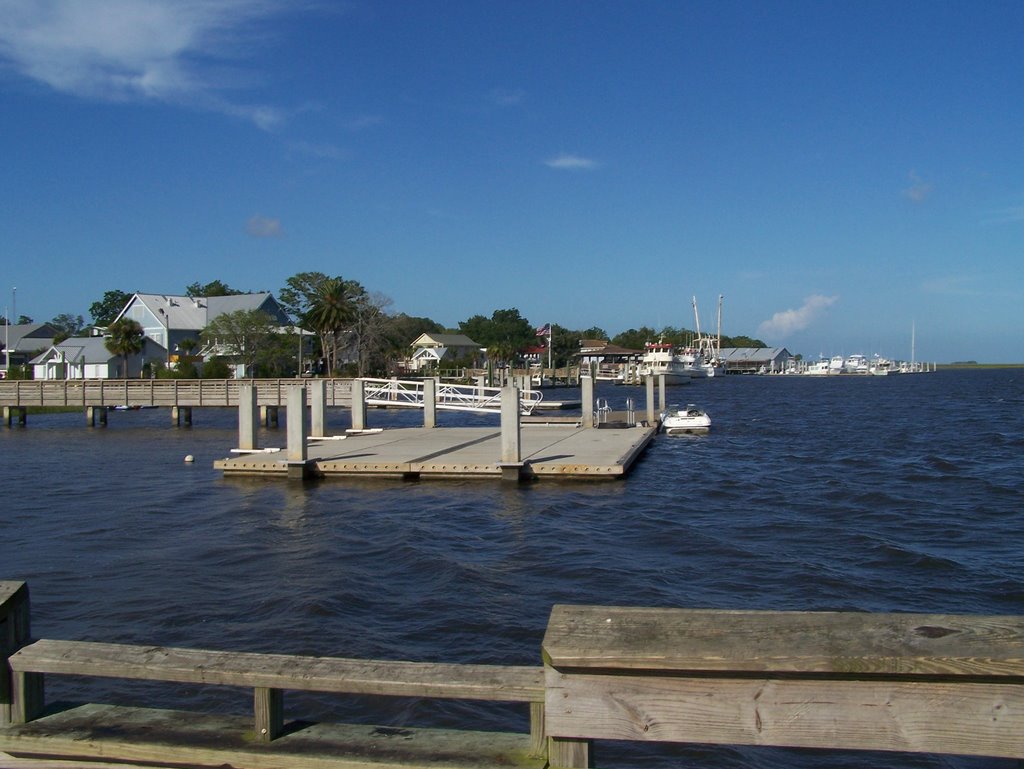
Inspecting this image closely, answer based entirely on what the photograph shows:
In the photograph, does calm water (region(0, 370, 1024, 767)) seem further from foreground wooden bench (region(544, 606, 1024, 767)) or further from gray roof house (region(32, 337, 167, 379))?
gray roof house (region(32, 337, 167, 379))

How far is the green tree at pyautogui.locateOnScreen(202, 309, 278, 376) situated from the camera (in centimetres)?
8131

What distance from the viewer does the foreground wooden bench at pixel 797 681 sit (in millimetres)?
2969

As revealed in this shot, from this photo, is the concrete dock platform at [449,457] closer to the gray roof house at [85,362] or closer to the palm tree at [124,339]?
the palm tree at [124,339]

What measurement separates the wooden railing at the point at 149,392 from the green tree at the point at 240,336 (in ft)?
111

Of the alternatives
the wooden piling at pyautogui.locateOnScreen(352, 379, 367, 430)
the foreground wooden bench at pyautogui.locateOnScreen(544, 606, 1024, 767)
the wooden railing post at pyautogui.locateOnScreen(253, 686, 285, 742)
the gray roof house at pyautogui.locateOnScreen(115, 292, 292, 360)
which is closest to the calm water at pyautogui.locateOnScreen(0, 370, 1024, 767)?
the wooden railing post at pyautogui.locateOnScreen(253, 686, 285, 742)

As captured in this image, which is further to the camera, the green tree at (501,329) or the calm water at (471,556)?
the green tree at (501,329)

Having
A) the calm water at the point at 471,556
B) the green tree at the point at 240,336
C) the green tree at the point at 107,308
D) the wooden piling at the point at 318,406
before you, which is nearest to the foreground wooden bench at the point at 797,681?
the calm water at the point at 471,556

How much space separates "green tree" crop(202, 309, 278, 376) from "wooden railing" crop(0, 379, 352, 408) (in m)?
33.8

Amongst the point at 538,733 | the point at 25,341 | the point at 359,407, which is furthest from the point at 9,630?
the point at 25,341

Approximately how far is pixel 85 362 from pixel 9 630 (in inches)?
3230

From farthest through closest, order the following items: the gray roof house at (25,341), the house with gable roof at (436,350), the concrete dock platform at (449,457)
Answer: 1. the house with gable roof at (436,350)
2. the gray roof house at (25,341)
3. the concrete dock platform at (449,457)

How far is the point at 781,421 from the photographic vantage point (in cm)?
5053

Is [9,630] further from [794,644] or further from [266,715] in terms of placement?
[794,644]

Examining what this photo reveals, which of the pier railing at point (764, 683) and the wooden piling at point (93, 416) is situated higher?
the pier railing at point (764, 683)
